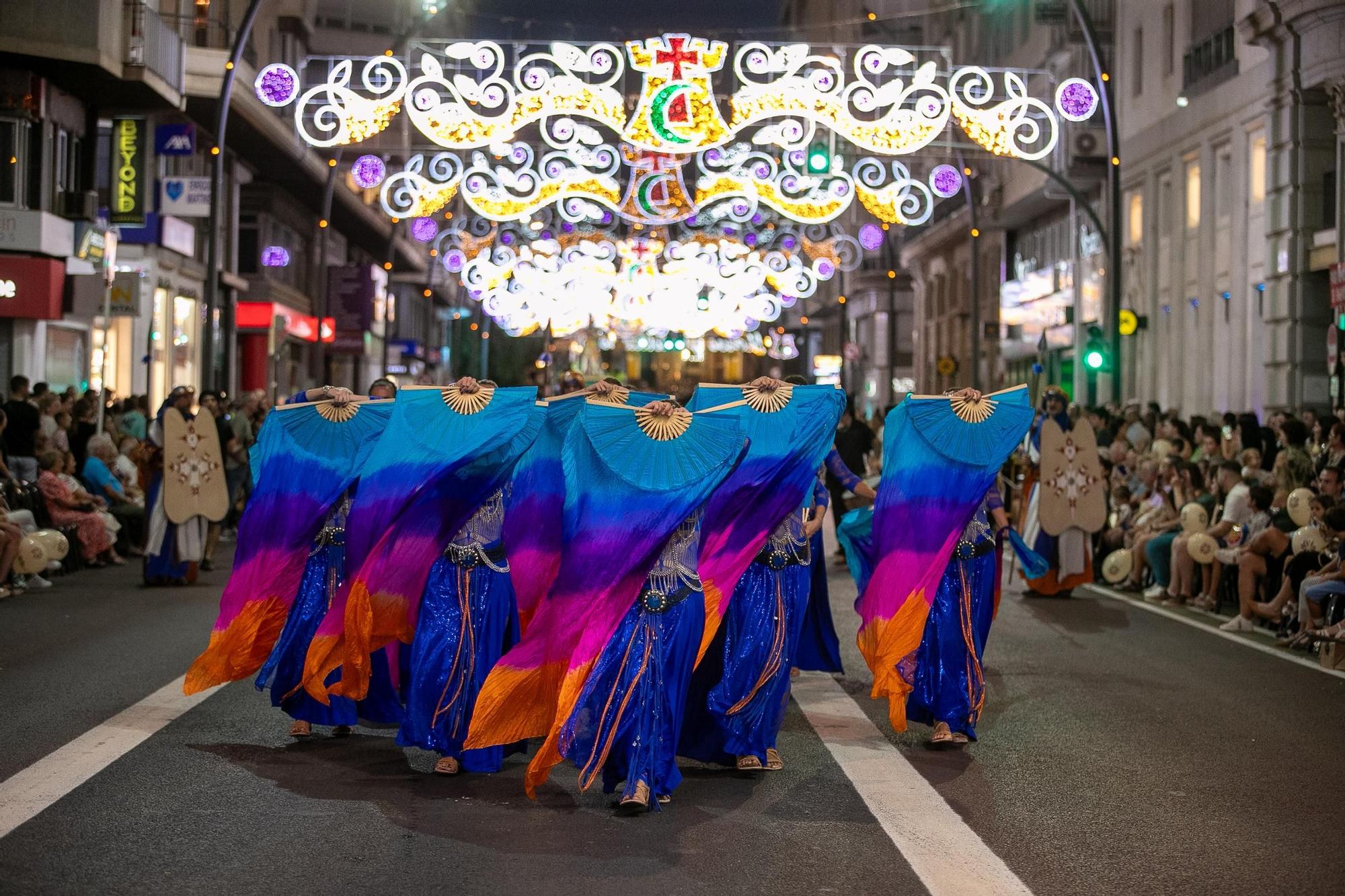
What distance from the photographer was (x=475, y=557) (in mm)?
8062

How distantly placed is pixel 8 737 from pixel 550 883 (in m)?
3.70

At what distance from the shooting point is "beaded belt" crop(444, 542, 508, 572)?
805 cm

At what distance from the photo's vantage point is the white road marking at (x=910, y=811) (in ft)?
20.2

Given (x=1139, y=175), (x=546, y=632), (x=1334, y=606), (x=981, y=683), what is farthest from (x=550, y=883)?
(x=1139, y=175)

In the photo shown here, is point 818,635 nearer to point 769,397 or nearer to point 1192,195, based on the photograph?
point 769,397

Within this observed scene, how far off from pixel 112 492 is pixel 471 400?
1252cm

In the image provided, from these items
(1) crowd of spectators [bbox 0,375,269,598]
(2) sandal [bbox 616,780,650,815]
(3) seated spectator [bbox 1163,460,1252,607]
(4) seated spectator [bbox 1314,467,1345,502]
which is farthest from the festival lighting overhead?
(2) sandal [bbox 616,780,650,815]

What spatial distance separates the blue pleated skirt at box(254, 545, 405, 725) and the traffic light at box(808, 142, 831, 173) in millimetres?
13860

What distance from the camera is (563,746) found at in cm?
719

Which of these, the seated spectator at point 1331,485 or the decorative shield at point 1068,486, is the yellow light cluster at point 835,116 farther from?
the seated spectator at point 1331,485

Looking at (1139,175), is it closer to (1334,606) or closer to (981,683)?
(1334,606)

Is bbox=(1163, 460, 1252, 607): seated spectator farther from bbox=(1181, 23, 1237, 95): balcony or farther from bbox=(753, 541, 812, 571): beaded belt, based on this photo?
bbox=(1181, 23, 1237, 95): balcony

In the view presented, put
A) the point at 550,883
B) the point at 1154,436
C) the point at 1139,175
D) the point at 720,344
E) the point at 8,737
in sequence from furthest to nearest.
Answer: the point at 720,344
the point at 1139,175
the point at 1154,436
the point at 8,737
the point at 550,883

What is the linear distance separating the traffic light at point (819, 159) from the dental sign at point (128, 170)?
44.0 feet
